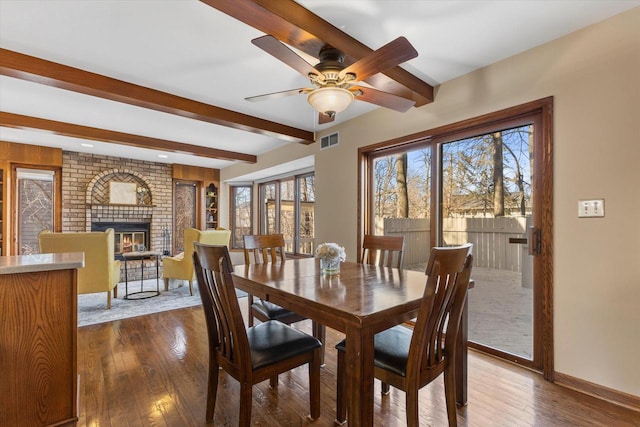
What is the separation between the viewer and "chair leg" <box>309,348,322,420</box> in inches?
66.5

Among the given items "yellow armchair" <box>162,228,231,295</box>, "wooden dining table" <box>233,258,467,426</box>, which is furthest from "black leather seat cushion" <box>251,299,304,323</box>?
"yellow armchair" <box>162,228,231,295</box>

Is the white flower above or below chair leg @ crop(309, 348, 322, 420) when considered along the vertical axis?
above

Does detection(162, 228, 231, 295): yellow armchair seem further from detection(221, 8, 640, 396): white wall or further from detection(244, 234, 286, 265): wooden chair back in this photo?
detection(221, 8, 640, 396): white wall

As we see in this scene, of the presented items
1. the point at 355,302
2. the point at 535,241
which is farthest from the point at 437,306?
the point at 535,241

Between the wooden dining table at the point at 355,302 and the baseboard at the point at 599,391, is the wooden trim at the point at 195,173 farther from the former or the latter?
the baseboard at the point at 599,391

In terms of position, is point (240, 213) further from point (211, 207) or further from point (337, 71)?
point (337, 71)

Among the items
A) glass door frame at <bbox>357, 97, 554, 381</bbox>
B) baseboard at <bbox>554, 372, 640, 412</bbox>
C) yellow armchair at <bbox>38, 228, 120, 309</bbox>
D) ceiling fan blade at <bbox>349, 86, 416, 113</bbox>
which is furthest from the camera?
yellow armchair at <bbox>38, 228, 120, 309</bbox>

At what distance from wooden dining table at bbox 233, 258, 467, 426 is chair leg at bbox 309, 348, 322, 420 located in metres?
0.40

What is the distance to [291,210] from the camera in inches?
242

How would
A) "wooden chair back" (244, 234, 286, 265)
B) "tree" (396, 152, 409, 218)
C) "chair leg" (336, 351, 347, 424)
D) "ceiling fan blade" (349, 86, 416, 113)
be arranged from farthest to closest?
1. "tree" (396, 152, 409, 218)
2. "wooden chair back" (244, 234, 286, 265)
3. "ceiling fan blade" (349, 86, 416, 113)
4. "chair leg" (336, 351, 347, 424)

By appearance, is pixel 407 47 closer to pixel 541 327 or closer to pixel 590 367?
pixel 541 327

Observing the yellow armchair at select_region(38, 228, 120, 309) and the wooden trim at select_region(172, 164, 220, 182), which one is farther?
the wooden trim at select_region(172, 164, 220, 182)

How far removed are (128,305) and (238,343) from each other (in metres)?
3.40

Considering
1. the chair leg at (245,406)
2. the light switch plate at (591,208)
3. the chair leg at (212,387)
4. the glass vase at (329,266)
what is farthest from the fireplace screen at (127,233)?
the light switch plate at (591,208)
